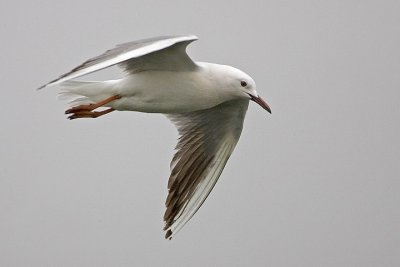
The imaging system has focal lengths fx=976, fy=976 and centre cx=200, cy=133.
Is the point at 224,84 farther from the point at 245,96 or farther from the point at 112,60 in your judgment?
the point at 112,60

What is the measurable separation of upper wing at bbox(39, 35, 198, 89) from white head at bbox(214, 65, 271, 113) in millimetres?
263

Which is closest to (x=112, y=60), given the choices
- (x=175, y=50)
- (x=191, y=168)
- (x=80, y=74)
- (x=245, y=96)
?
(x=80, y=74)

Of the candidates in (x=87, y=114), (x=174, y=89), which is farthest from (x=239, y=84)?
(x=87, y=114)

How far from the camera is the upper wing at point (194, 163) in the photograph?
8133mm

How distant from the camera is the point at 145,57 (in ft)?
23.2

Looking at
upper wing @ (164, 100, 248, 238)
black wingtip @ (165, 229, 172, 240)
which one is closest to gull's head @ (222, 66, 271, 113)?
upper wing @ (164, 100, 248, 238)

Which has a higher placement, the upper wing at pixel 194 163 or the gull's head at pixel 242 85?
the gull's head at pixel 242 85

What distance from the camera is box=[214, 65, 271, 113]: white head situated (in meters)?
7.17

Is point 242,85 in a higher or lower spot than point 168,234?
higher

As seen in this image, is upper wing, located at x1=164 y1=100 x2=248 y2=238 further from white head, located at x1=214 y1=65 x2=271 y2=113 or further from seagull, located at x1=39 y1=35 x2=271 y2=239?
white head, located at x1=214 y1=65 x2=271 y2=113

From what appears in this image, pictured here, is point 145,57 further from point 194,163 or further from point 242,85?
point 194,163

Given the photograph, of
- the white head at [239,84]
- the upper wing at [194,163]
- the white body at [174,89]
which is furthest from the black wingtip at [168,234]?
the white head at [239,84]

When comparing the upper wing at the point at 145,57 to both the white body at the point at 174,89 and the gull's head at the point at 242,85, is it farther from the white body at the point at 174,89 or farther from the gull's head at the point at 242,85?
the gull's head at the point at 242,85

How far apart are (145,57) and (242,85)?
75 centimetres
